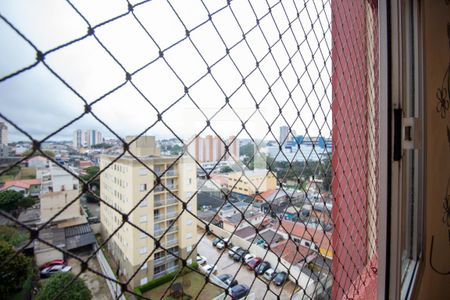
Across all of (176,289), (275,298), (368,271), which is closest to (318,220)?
(275,298)

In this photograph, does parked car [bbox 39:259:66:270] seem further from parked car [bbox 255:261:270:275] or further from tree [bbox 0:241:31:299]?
parked car [bbox 255:261:270:275]

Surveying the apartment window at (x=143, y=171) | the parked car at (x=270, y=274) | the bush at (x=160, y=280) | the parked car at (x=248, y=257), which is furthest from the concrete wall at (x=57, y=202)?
the parked car at (x=270, y=274)

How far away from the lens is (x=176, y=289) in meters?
0.47

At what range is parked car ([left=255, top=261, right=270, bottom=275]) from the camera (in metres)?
0.63

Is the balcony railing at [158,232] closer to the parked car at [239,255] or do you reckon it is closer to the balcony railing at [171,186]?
the balcony railing at [171,186]

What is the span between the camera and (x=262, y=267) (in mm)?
648

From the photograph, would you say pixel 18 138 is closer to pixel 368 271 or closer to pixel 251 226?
pixel 251 226

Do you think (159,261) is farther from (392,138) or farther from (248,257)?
(392,138)

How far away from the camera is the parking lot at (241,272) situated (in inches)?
20.7

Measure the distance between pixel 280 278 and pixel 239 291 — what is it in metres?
0.16

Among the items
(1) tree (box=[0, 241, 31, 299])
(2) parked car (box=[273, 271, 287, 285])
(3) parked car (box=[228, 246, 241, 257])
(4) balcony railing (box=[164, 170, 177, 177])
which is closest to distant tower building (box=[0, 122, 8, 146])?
(1) tree (box=[0, 241, 31, 299])

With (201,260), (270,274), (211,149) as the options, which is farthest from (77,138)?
(270,274)

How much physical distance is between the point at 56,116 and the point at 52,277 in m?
0.23

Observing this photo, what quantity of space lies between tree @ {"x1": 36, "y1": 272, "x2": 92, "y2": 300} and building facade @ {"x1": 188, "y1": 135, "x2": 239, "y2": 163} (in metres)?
0.28
